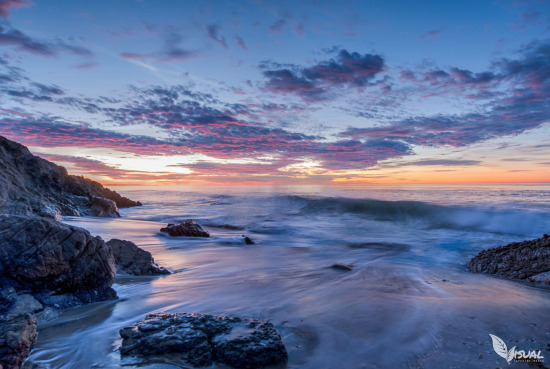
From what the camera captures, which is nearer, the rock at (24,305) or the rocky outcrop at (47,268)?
the rock at (24,305)

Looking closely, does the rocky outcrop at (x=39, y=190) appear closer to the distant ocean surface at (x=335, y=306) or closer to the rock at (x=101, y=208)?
the rock at (x=101, y=208)

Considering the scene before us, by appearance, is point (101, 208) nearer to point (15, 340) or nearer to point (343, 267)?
point (343, 267)

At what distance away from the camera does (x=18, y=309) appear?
3127 millimetres

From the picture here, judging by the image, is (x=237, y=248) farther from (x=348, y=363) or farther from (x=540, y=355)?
(x=540, y=355)

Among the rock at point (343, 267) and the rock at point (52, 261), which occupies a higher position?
the rock at point (52, 261)

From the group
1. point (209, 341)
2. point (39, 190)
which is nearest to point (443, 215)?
point (209, 341)

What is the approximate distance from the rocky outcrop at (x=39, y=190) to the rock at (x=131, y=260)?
5186 mm

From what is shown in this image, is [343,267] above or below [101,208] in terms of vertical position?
below

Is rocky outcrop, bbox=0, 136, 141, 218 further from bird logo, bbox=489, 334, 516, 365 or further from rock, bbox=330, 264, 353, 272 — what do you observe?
bird logo, bbox=489, 334, 516, 365

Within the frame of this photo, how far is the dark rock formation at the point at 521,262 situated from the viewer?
513cm

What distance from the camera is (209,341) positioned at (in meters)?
2.62

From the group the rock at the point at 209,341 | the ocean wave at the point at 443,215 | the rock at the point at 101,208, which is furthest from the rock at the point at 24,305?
the ocean wave at the point at 443,215

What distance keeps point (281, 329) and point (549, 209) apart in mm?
20135

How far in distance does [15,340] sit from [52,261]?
1.68m
